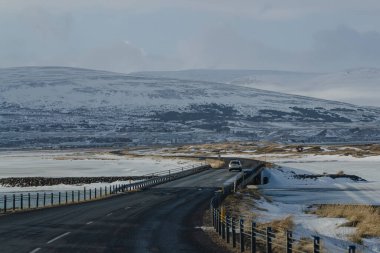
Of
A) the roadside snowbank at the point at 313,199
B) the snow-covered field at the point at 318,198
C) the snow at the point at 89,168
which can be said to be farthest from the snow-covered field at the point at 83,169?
the snow-covered field at the point at 318,198

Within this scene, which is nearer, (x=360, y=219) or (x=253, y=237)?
(x=253, y=237)

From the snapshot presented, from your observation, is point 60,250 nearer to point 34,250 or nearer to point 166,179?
point 34,250

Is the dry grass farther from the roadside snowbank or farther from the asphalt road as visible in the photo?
the asphalt road

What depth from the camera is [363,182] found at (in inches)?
2591

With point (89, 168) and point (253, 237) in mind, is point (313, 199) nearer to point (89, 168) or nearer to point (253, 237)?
point (253, 237)

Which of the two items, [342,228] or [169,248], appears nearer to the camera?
[169,248]

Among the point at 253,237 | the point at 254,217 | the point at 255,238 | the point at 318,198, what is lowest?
the point at 318,198

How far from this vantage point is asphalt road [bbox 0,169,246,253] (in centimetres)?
2073

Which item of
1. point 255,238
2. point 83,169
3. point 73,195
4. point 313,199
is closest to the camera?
point 255,238

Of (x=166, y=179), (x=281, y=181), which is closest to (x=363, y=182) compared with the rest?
(x=281, y=181)

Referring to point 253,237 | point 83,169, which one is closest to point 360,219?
point 253,237

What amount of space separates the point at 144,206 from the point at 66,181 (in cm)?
3995

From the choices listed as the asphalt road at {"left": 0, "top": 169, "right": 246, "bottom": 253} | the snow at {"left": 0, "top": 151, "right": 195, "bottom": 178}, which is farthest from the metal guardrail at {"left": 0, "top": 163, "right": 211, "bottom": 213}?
the snow at {"left": 0, "top": 151, "right": 195, "bottom": 178}

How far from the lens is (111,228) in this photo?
2672 centimetres
